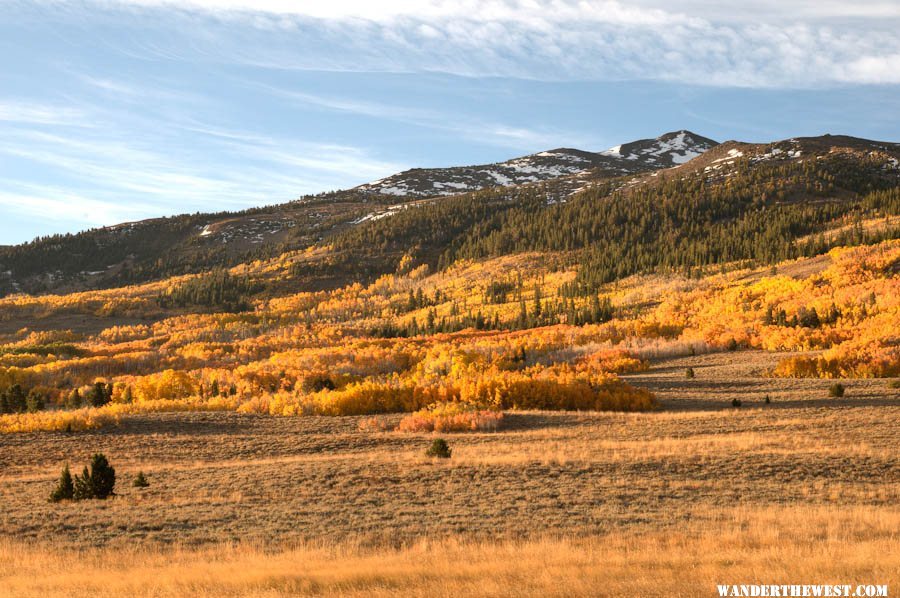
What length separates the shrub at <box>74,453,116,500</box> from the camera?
18.5 meters

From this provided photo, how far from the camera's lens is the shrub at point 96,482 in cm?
1853

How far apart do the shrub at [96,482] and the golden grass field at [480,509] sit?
2.28ft

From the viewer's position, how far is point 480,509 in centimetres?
1614

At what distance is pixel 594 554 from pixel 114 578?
24.8 feet

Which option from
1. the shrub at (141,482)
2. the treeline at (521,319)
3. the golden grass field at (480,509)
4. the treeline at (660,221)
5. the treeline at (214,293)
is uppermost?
the treeline at (660,221)

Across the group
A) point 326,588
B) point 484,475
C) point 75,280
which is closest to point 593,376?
point 484,475

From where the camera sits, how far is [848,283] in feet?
226

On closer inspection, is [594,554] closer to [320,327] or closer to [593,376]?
[593,376]

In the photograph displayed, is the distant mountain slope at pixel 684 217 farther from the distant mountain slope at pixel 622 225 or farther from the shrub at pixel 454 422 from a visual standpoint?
the shrub at pixel 454 422

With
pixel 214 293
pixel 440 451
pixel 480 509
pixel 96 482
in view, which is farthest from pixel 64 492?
pixel 214 293

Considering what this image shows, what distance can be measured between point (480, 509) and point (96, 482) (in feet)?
32.7

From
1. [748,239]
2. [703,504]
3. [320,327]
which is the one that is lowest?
[703,504]

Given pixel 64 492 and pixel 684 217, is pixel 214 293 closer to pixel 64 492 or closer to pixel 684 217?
pixel 684 217

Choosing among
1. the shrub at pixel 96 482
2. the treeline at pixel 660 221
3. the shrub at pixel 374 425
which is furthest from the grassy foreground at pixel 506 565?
the treeline at pixel 660 221
